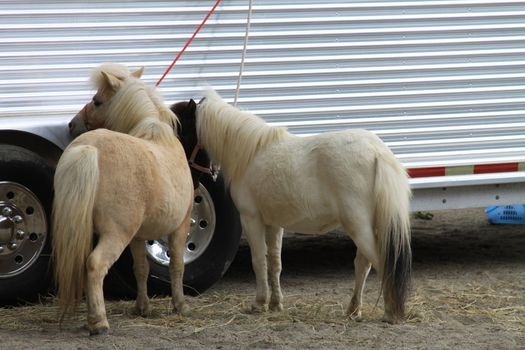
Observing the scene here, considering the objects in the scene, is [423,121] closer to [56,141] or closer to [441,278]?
[441,278]

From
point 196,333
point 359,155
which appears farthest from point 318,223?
point 196,333

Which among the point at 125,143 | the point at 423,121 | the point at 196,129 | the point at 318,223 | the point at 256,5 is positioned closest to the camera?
the point at 125,143

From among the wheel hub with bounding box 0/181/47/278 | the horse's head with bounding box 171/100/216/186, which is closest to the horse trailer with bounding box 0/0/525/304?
the wheel hub with bounding box 0/181/47/278

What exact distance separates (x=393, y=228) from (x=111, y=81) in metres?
2.00

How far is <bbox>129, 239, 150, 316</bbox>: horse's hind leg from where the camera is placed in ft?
20.6

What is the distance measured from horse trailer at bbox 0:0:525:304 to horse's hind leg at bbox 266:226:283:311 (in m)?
0.68

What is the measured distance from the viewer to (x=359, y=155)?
233 inches

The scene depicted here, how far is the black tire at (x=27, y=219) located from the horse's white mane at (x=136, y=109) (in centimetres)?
68

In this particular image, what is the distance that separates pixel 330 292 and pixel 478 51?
221 cm

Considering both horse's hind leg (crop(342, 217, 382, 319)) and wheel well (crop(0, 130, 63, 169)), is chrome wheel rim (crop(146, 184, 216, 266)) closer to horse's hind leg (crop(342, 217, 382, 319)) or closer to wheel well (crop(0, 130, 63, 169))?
wheel well (crop(0, 130, 63, 169))

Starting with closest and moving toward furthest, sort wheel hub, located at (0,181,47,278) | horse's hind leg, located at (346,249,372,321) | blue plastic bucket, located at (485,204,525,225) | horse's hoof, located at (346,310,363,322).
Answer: horse's hoof, located at (346,310,363,322)
horse's hind leg, located at (346,249,372,321)
wheel hub, located at (0,181,47,278)
blue plastic bucket, located at (485,204,525,225)

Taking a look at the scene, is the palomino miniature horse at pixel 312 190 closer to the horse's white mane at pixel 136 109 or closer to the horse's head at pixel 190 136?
the horse's head at pixel 190 136

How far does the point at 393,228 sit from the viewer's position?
581 centimetres

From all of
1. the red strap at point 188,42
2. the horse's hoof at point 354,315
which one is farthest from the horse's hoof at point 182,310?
the red strap at point 188,42
